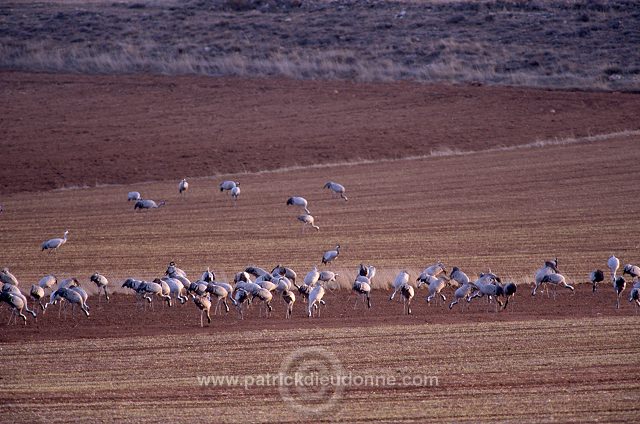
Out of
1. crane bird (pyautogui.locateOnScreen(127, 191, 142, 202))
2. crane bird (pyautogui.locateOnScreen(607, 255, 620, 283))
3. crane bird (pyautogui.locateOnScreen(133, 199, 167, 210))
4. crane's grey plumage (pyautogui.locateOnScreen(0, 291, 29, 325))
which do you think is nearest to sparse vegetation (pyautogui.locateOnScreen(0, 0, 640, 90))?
crane bird (pyautogui.locateOnScreen(127, 191, 142, 202))

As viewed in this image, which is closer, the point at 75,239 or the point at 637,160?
the point at 75,239


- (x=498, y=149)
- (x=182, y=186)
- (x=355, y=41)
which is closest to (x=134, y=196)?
(x=182, y=186)

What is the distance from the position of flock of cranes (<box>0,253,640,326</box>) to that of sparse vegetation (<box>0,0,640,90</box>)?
3328 centimetres

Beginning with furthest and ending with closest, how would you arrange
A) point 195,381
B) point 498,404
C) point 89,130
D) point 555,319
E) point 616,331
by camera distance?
point 89,130, point 555,319, point 616,331, point 195,381, point 498,404

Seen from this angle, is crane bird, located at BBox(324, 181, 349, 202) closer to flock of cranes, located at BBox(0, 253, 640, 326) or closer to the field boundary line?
the field boundary line

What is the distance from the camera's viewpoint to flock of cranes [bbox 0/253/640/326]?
20.4 m

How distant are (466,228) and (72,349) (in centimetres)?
1594

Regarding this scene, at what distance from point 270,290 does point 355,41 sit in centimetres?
4682

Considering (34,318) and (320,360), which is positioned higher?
(320,360)

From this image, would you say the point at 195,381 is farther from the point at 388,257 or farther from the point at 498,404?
the point at 388,257

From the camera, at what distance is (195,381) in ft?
48.4

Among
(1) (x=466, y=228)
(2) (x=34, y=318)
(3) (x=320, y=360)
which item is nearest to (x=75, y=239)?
(2) (x=34, y=318)

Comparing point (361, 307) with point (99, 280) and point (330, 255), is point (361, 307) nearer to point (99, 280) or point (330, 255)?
point (330, 255)

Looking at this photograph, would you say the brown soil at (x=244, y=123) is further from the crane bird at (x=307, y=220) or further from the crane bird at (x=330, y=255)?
the crane bird at (x=330, y=255)
